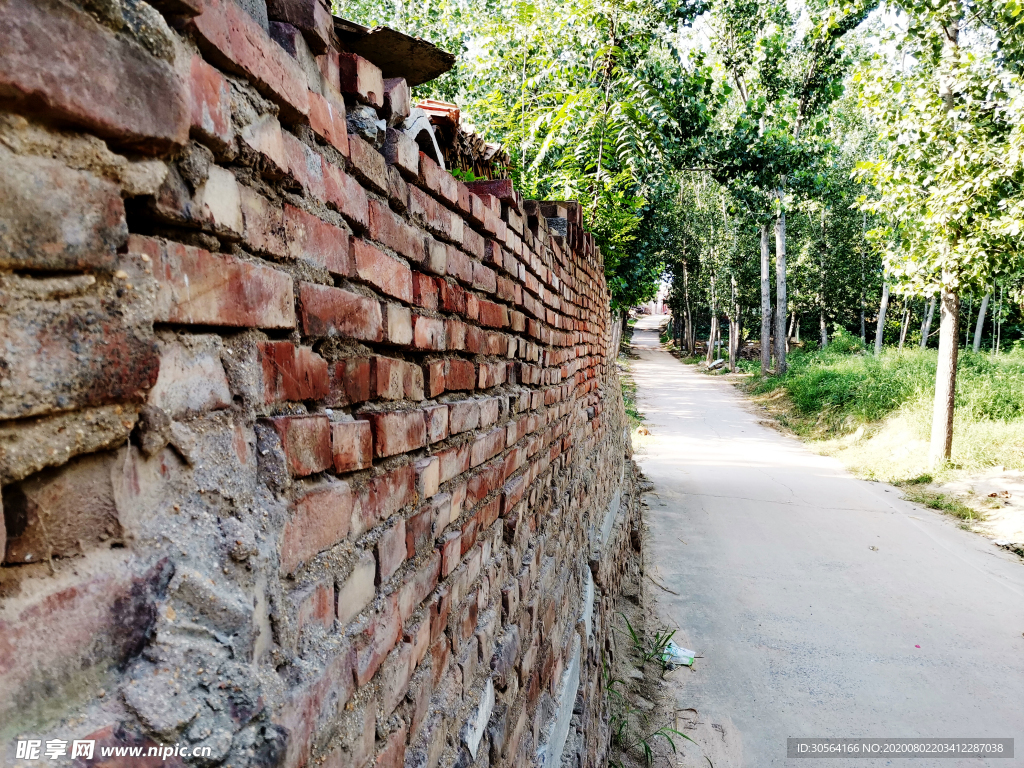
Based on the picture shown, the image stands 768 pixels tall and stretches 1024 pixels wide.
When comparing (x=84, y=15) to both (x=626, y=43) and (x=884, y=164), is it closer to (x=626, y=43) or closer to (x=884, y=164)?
(x=626, y=43)

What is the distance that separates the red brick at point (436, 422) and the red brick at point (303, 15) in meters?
0.67

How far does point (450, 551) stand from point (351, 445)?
1.61 ft

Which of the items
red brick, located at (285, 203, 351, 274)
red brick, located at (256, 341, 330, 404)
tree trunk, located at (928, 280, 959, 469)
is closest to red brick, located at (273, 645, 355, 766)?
red brick, located at (256, 341, 330, 404)

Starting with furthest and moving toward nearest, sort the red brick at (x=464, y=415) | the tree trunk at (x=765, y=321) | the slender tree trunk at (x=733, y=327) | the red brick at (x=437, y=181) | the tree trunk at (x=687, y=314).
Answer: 1. the tree trunk at (x=687, y=314)
2. the slender tree trunk at (x=733, y=327)
3. the tree trunk at (x=765, y=321)
4. the red brick at (x=464, y=415)
5. the red brick at (x=437, y=181)

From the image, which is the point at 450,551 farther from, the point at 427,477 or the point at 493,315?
the point at 493,315

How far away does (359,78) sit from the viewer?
107 centimetres

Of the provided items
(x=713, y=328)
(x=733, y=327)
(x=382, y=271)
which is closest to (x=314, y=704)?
(x=382, y=271)

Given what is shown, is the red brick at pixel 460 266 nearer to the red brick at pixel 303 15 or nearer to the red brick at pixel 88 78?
the red brick at pixel 303 15

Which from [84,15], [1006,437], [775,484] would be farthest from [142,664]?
[1006,437]

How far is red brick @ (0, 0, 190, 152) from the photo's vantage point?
18.0 inches

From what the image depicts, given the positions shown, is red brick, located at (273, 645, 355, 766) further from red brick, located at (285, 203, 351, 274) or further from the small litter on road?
the small litter on road

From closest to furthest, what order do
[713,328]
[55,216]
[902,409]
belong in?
1. [55,216]
2. [902,409]
3. [713,328]

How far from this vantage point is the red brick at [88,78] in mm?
457

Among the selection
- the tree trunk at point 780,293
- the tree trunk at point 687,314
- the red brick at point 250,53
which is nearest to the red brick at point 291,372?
the red brick at point 250,53
